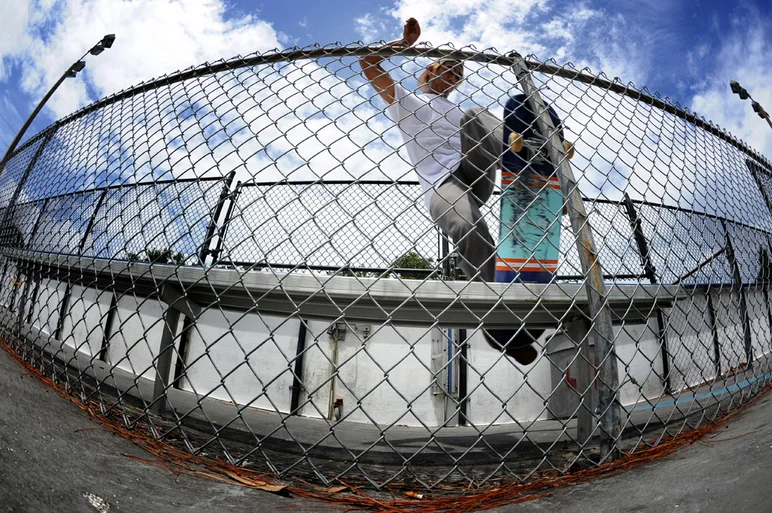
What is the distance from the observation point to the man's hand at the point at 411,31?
2.09m

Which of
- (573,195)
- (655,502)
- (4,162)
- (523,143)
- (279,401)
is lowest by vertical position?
(279,401)

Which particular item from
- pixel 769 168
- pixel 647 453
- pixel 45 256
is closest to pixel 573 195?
pixel 647 453

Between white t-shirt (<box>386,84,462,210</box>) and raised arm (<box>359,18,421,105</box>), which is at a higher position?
raised arm (<box>359,18,421,105</box>)

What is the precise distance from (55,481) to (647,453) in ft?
6.58

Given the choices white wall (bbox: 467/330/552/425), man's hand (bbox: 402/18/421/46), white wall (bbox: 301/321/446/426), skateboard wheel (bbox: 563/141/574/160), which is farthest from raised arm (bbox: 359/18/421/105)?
white wall (bbox: 467/330/552/425)

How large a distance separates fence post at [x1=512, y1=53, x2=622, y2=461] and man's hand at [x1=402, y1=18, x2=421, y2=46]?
685mm

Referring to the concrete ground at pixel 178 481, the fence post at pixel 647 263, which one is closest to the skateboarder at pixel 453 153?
the fence post at pixel 647 263

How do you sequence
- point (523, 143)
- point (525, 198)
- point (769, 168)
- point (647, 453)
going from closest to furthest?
point (647, 453)
point (523, 143)
point (525, 198)
point (769, 168)

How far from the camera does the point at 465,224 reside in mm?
1935

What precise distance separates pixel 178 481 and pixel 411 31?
7.27 feet

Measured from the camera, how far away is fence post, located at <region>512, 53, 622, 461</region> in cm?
156

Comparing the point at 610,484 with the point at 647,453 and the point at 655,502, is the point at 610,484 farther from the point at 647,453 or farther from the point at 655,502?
the point at 647,453

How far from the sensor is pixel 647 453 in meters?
1.61

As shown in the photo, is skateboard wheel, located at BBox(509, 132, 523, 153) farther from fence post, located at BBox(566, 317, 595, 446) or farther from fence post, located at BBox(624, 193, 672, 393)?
fence post, located at BBox(566, 317, 595, 446)
